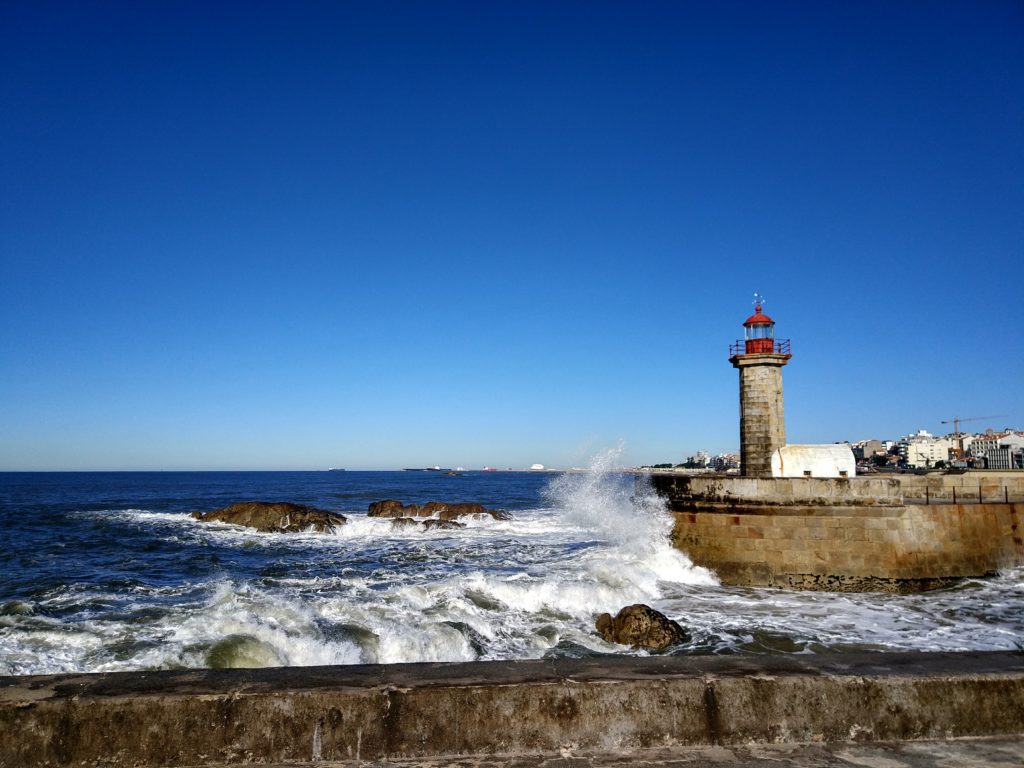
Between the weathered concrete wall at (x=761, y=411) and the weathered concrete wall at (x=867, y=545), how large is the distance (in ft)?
9.58

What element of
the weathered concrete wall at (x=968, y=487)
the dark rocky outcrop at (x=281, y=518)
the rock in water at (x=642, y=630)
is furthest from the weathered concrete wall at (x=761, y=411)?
the dark rocky outcrop at (x=281, y=518)

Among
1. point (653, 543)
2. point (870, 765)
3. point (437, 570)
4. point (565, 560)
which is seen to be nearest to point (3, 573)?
point (437, 570)

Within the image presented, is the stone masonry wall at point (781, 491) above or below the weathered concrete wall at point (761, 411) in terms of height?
below

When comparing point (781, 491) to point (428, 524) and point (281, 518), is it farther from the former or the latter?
point (281, 518)

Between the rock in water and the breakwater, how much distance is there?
5.11 meters

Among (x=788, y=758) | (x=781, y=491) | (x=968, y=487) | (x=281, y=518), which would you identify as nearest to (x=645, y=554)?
(x=781, y=491)

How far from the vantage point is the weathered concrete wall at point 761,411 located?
15867 millimetres

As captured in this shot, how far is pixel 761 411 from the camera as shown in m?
16.0

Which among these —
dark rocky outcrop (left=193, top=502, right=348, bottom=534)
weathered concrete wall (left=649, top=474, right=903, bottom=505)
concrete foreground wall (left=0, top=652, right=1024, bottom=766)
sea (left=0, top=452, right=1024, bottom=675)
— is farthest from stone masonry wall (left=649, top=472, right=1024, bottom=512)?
dark rocky outcrop (left=193, top=502, right=348, bottom=534)

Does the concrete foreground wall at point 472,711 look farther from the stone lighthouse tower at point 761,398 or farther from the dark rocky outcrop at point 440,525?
the dark rocky outcrop at point 440,525

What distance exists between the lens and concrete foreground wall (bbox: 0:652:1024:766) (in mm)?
2531

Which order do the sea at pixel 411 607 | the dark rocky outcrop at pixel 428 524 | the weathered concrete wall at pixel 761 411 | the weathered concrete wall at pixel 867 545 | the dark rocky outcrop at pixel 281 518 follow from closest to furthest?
the sea at pixel 411 607, the weathered concrete wall at pixel 867 545, the weathered concrete wall at pixel 761 411, the dark rocky outcrop at pixel 281 518, the dark rocky outcrop at pixel 428 524

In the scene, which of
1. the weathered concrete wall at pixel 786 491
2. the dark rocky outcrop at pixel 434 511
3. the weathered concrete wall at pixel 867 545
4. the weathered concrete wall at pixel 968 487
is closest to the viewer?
the weathered concrete wall at pixel 867 545

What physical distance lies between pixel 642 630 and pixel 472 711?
6.43 meters
